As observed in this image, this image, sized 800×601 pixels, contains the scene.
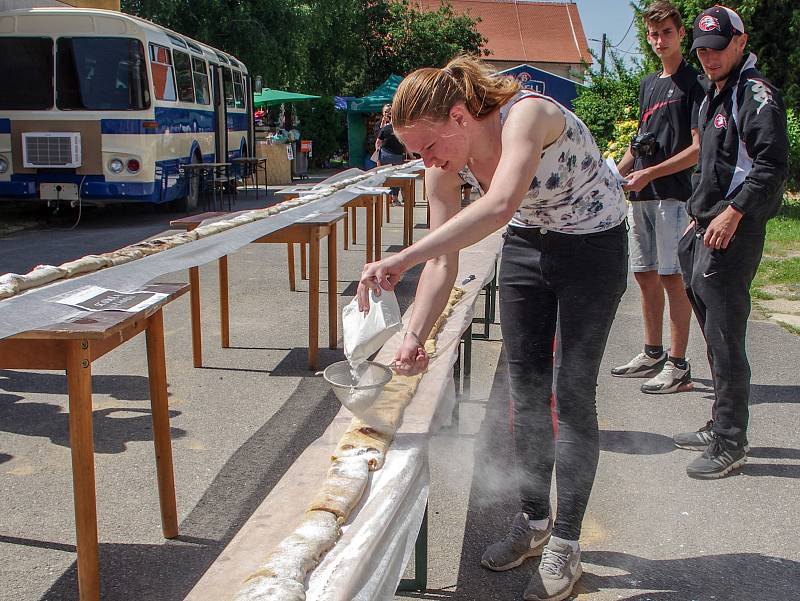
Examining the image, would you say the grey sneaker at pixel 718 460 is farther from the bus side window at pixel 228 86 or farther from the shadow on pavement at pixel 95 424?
the bus side window at pixel 228 86

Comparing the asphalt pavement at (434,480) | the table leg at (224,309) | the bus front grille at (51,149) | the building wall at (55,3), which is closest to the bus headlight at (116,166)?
the bus front grille at (51,149)

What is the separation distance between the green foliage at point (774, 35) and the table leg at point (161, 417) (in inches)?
506

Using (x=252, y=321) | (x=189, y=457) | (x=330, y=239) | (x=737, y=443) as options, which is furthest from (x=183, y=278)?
(x=737, y=443)

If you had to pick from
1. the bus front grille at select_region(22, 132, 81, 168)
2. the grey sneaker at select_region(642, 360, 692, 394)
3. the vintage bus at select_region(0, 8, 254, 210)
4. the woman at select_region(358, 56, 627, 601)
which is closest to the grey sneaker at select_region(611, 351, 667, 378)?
the grey sneaker at select_region(642, 360, 692, 394)

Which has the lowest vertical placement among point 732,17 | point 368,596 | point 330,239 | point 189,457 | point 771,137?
point 189,457

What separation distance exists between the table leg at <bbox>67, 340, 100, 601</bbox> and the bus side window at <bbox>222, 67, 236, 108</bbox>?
15.4 meters

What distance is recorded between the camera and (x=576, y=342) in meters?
2.66

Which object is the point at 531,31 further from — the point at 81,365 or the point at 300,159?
the point at 81,365

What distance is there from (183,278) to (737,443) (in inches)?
229

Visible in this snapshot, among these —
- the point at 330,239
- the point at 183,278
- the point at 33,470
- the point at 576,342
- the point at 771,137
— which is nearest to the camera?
the point at 576,342

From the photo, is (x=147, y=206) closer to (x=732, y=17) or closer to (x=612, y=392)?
(x=612, y=392)

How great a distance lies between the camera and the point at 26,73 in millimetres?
12188

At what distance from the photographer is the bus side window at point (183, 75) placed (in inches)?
546

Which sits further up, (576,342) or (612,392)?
(576,342)
